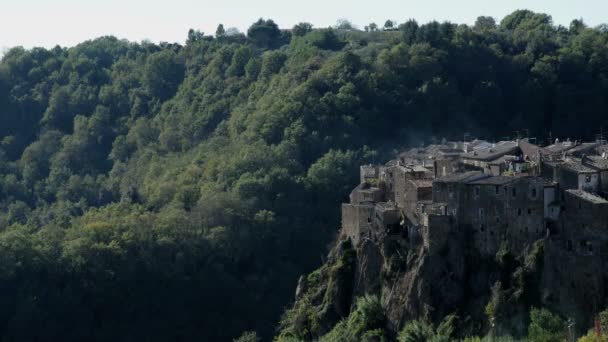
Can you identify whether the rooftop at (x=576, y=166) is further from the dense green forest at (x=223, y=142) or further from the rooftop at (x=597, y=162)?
the dense green forest at (x=223, y=142)

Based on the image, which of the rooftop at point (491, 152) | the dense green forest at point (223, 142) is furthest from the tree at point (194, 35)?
the rooftop at point (491, 152)

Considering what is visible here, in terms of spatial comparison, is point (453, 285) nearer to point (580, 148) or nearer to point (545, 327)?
point (545, 327)

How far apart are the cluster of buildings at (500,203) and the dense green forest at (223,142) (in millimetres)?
29904

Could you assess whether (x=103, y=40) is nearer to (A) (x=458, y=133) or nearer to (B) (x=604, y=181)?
(A) (x=458, y=133)

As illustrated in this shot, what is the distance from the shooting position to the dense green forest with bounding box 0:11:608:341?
102875 millimetres

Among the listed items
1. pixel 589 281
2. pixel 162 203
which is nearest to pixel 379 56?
pixel 162 203

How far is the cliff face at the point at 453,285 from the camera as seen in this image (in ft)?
211

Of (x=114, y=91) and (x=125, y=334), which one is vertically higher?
(x=114, y=91)

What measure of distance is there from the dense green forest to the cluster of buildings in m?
29.9

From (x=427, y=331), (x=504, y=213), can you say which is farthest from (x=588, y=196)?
(x=427, y=331)

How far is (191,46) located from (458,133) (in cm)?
5781

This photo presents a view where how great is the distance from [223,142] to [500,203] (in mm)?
67600

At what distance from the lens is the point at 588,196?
211ft

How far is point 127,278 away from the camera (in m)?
103
